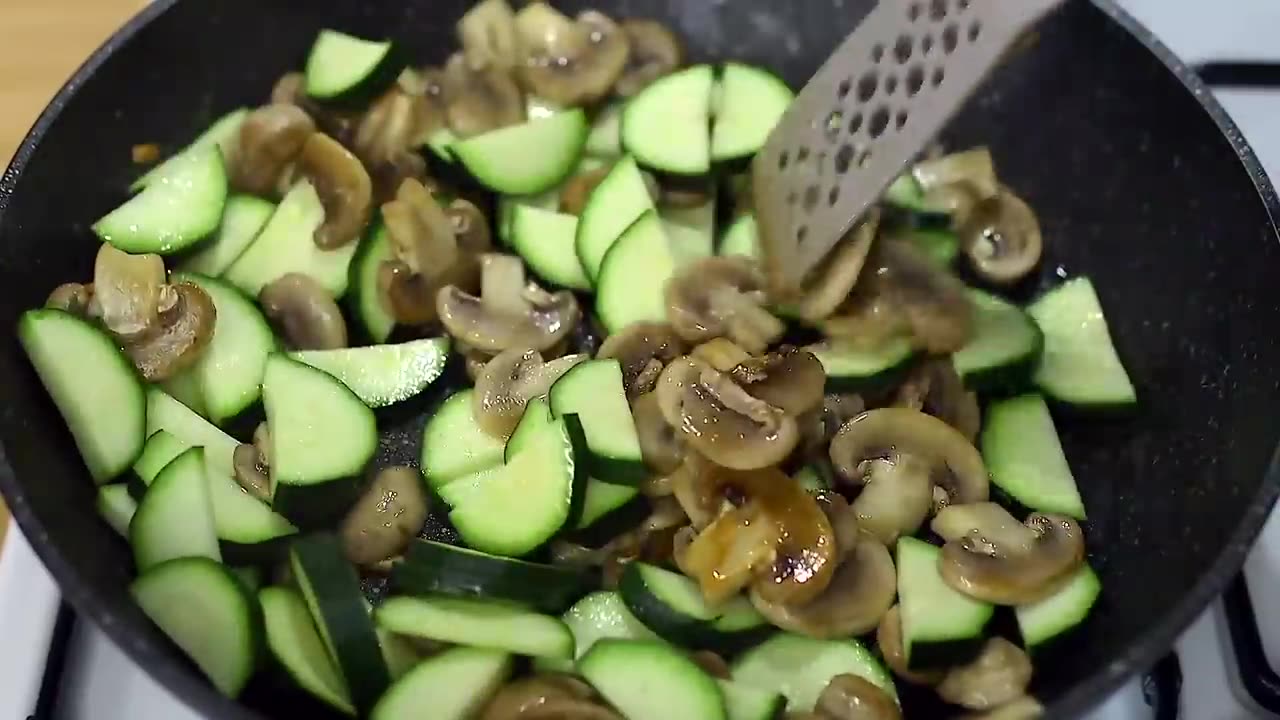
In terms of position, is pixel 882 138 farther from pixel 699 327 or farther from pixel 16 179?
pixel 16 179

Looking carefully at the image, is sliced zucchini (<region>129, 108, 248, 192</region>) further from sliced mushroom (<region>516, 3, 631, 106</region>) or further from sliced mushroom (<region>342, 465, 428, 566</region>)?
sliced mushroom (<region>342, 465, 428, 566</region>)

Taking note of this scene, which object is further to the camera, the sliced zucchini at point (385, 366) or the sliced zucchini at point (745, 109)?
the sliced zucchini at point (745, 109)

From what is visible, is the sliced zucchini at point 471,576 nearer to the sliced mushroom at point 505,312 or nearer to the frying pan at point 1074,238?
the frying pan at point 1074,238

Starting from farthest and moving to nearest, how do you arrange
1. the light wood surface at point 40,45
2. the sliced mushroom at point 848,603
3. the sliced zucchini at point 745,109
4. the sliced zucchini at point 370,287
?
the light wood surface at point 40,45
the sliced zucchini at point 745,109
the sliced zucchini at point 370,287
the sliced mushroom at point 848,603

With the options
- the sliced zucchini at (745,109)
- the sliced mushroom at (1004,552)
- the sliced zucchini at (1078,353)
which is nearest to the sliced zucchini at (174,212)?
the sliced zucchini at (745,109)

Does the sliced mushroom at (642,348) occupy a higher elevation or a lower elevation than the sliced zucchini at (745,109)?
lower

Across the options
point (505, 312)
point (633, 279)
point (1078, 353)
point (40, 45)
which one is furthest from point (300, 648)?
point (40, 45)
